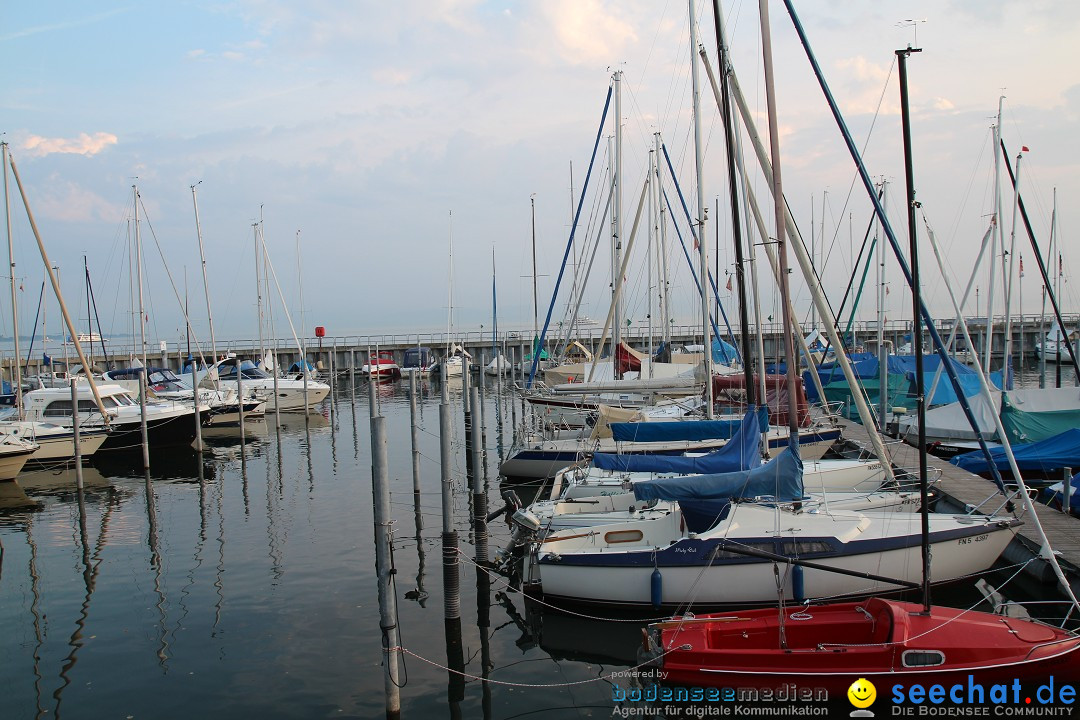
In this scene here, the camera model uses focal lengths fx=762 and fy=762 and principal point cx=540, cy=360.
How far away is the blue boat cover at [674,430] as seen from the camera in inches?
838

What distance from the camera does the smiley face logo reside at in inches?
362

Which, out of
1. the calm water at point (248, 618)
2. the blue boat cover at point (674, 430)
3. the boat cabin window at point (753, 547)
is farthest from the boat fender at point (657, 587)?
the blue boat cover at point (674, 430)

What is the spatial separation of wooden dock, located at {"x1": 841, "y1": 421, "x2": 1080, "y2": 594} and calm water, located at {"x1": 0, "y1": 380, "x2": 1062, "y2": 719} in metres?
7.12

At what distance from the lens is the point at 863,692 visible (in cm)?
921

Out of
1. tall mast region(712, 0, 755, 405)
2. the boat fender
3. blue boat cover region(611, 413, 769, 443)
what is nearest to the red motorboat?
the boat fender

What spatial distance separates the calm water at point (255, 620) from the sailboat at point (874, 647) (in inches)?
67.6

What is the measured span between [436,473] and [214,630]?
14936 mm

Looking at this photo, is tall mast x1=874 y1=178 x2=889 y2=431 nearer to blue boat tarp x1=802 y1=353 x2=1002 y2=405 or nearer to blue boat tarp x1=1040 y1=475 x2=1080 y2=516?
blue boat tarp x1=802 y1=353 x2=1002 y2=405

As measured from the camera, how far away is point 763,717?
959 centimetres

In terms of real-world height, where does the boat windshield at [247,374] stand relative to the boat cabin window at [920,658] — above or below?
above

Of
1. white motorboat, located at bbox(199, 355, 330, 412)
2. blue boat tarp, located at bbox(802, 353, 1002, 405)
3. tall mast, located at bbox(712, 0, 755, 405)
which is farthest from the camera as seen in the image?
white motorboat, located at bbox(199, 355, 330, 412)

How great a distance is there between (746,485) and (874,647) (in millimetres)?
4587

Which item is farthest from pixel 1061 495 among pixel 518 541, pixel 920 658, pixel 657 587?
pixel 518 541

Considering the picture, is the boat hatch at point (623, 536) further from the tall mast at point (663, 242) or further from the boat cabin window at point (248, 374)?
the boat cabin window at point (248, 374)
